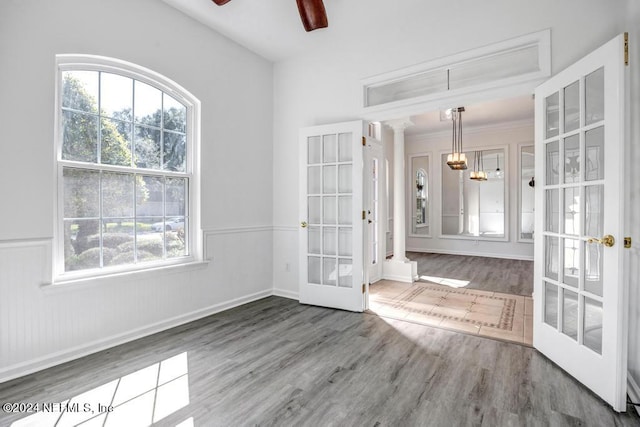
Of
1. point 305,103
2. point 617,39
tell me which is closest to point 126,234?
point 305,103

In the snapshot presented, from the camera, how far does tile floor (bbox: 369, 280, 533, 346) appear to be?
10.5 ft

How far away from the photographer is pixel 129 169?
294 cm

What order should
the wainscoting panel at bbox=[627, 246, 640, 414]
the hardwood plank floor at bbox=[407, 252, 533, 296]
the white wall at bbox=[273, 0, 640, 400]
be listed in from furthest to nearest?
the hardwood plank floor at bbox=[407, 252, 533, 296]
the white wall at bbox=[273, 0, 640, 400]
the wainscoting panel at bbox=[627, 246, 640, 414]

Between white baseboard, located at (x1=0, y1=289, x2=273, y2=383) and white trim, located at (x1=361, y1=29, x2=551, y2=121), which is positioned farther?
white trim, located at (x1=361, y1=29, x2=551, y2=121)

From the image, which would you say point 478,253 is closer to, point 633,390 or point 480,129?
point 480,129

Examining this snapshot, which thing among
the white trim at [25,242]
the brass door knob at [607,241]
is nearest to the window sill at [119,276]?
the white trim at [25,242]

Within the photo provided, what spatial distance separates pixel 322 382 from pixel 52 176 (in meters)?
2.53

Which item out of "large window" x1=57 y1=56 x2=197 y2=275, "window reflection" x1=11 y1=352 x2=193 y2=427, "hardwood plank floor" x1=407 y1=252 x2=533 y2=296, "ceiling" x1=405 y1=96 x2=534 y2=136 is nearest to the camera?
"window reflection" x1=11 y1=352 x2=193 y2=427

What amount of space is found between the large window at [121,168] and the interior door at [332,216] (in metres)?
1.35

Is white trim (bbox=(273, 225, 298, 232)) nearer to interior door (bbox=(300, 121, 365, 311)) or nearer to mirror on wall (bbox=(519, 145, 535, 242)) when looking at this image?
interior door (bbox=(300, 121, 365, 311))

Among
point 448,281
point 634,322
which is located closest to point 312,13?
point 634,322

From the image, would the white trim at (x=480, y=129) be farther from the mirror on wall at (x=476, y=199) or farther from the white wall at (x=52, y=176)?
the white wall at (x=52, y=176)

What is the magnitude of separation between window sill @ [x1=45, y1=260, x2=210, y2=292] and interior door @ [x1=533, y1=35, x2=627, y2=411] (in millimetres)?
3261

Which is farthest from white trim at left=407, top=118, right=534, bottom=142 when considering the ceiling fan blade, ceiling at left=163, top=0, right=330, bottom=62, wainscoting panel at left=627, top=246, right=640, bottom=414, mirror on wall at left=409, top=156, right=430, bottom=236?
wainscoting panel at left=627, top=246, right=640, bottom=414
